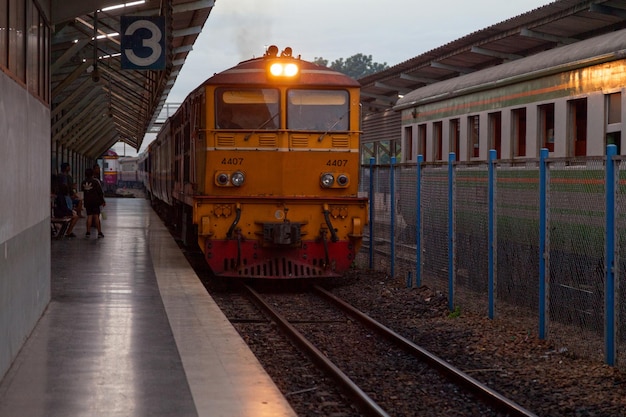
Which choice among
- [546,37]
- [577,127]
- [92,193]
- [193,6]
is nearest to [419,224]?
[577,127]

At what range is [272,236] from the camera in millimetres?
13953

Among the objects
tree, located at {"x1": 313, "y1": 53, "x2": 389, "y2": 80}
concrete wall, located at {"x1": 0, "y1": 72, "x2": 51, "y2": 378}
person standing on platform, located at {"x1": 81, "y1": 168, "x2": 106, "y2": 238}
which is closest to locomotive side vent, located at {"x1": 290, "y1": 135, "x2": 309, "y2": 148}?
concrete wall, located at {"x1": 0, "y1": 72, "x2": 51, "y2": 378}

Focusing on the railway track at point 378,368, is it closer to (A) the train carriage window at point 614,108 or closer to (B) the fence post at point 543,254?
(B) the fence post at point 543,254

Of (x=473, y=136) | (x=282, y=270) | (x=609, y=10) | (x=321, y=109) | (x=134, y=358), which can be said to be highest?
(x=609, y=10)

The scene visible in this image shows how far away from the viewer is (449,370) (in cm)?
838

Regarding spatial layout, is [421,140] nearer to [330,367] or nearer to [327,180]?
[327,180]

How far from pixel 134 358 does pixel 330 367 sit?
166 cm

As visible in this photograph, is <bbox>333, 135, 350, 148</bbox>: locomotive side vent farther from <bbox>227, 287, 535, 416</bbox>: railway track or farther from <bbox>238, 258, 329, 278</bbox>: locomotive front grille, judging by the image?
<bbox>227, 287, 535, 416</bbox>: railway track

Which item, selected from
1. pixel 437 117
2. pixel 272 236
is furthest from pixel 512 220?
pixel 437 117

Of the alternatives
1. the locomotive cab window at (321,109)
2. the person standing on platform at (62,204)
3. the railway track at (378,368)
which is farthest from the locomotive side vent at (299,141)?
the person standing on platform at (62,204)

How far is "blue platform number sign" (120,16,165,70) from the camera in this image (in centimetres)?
1597

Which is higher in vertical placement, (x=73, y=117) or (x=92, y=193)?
(x=73, y=117)

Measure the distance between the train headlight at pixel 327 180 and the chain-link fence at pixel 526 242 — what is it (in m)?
1.11

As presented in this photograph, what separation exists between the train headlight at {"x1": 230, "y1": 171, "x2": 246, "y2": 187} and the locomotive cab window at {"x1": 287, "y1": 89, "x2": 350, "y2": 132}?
1129 millimetres
